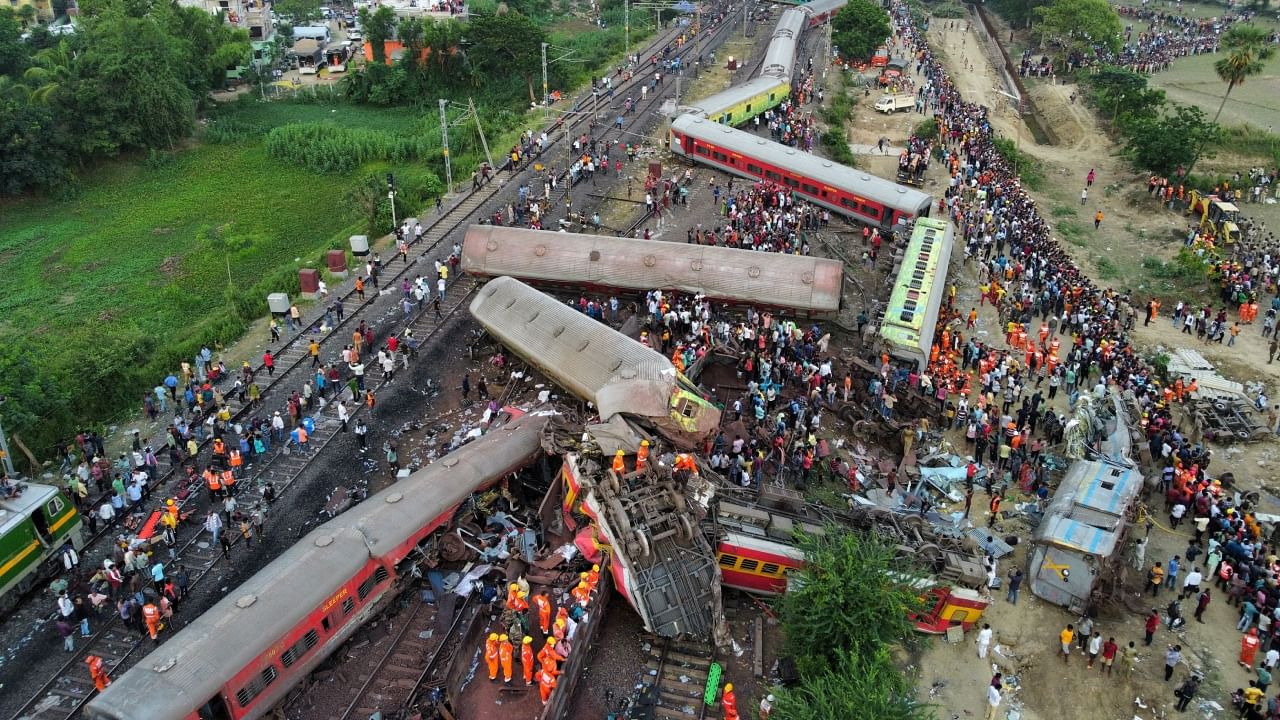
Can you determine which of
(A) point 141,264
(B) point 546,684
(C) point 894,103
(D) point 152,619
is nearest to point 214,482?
(D) point 152,619

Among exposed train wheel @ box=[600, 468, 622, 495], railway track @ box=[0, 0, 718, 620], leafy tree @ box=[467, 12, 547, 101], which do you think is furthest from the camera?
leafy tree @ box=[467, 12, 547, 101]

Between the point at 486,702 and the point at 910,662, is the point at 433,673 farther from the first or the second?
the point at 910,662

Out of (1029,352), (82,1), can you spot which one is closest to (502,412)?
(1029,352)

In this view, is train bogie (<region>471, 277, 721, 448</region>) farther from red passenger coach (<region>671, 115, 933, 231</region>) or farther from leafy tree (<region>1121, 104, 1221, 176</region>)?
leafy tree (<region>1121, 104, 1221, 176</region>)

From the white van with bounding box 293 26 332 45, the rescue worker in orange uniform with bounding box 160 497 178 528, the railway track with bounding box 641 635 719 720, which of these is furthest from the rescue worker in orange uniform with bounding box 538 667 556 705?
the white van with bounding box 293 26 332 45

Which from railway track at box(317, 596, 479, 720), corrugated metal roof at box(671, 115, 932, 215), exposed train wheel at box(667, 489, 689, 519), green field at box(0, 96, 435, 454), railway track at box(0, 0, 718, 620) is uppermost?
corrugated metal roof at box(671, 115, 932, 215)

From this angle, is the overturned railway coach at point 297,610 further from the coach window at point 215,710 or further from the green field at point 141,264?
the green field at point 141,264

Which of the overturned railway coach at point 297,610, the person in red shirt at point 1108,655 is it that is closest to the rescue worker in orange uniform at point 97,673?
the overturned railway coach at point 297,610
